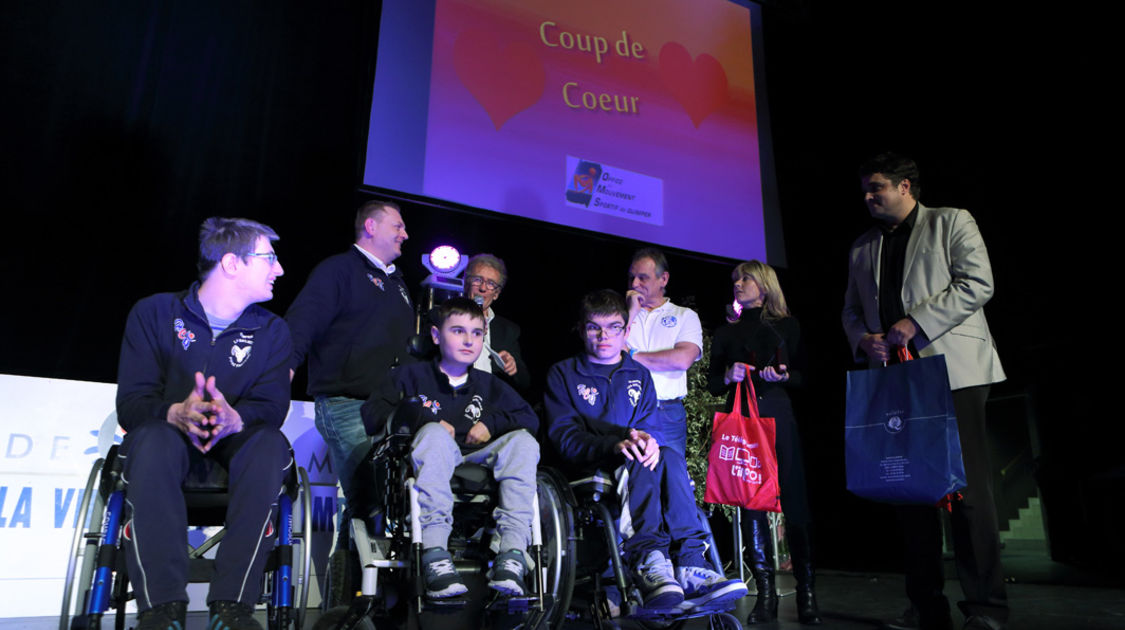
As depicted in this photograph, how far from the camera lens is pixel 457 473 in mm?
2070

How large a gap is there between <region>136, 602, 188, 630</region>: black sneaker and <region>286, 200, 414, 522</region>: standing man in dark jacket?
2.55 ft

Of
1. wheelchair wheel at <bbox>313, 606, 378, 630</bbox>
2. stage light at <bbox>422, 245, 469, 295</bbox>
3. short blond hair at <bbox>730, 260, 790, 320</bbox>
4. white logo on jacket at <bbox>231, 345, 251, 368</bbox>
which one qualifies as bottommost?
wheelchair wheel at <bbox>313, 606, 378, 630</bbox>

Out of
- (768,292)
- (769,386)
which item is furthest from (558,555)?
(768,292)

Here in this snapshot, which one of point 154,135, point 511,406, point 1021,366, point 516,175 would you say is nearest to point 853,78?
point 1021,366

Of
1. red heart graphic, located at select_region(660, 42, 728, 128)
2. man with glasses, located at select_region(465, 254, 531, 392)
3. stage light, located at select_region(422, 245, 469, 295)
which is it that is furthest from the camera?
red heart graphic, located at select_region(660, 42, 728, 128)

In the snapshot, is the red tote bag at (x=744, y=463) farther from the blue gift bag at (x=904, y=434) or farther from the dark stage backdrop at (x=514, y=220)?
the dark stage backdrop at (x=514, y=220)

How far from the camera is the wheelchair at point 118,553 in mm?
1608

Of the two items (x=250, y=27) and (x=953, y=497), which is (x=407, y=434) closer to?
(x=953, y=497)

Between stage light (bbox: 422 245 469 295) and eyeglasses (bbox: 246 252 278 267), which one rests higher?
stage light (bbox: 422 245 469 295)

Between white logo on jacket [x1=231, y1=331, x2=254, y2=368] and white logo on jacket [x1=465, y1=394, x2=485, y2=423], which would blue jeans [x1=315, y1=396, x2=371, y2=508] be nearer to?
white logo on jacket [x1=465, y1=394, x2=485, y2=423]

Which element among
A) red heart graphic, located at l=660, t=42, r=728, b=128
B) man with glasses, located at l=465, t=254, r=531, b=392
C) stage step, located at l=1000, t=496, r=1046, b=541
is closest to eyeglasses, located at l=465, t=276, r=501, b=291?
man with glasses, located at l=465, t=254, r=531, b=392

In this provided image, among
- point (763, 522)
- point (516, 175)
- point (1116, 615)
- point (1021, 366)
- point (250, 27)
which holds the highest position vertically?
point (250, 27)

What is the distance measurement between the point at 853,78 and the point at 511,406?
4382 mm

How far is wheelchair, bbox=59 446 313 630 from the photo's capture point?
5.28ft
